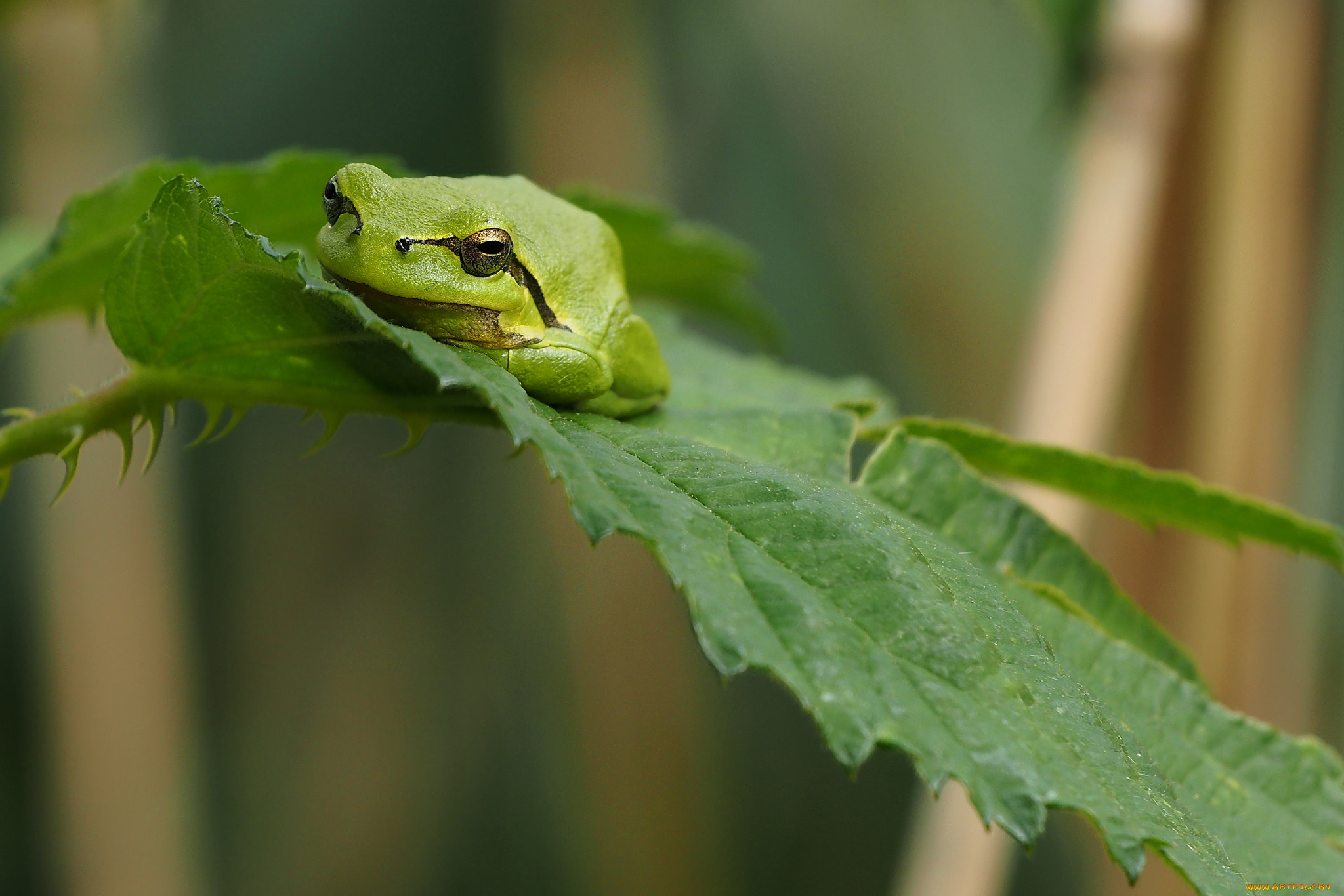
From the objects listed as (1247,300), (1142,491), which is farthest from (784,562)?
(1247,300)

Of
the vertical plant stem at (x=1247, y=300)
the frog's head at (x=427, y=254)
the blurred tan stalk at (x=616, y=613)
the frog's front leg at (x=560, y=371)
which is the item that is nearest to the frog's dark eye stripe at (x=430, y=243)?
the frog's head at (x=427, y=254)

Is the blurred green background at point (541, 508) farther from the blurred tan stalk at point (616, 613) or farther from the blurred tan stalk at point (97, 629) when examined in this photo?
the blurred tan stalk at point (97, 629)

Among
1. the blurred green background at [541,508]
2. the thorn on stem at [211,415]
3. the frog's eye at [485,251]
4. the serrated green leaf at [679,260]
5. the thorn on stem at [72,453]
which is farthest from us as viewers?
the blurred green background at [541,508]

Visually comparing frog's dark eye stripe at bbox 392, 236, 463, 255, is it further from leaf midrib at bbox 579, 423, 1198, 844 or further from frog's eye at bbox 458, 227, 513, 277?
leaf midrib at bbox 579, 423, 1198, 844

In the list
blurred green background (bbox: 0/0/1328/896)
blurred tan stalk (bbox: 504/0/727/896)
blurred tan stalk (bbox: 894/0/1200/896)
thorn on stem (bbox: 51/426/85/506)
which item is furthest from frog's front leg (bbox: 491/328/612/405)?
blurred green background (bbox: 0/0/1328/896)

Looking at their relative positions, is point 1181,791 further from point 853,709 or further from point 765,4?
point 765,4

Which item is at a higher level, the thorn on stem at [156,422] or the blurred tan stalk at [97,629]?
the thorn on stem at [156,422]

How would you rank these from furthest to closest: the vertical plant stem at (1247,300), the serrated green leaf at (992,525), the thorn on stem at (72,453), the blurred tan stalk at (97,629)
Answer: the blurred tan stalk at (97,629), the vertical plant stem at (1247,300), the serrated green leaf at (992,525), the thorn on stem at (72,453)

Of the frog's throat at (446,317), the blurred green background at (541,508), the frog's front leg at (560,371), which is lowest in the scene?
the blurred green background at (541,508)

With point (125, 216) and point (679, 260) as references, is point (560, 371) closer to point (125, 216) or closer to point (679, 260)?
point (125, 216)
